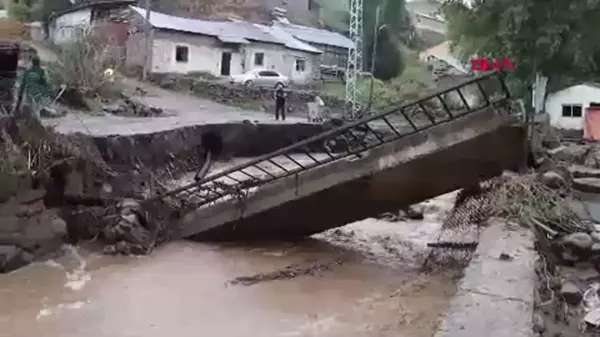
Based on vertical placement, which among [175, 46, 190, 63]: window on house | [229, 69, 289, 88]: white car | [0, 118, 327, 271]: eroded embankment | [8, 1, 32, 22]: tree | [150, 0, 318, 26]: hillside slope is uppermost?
[150, 0, 318, 26]: hillside slope

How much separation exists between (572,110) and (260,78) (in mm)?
14245

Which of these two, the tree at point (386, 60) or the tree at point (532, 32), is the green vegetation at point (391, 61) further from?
the tree at point (532, 32)

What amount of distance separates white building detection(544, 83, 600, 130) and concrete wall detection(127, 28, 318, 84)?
12.8 meters

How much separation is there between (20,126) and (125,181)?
267 cm

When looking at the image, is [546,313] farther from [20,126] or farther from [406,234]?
[20,126]

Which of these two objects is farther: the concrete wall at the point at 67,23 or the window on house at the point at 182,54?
the window on house at the point at 182,54

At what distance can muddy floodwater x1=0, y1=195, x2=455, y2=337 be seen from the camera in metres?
8.38

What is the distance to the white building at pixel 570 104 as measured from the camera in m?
33.3

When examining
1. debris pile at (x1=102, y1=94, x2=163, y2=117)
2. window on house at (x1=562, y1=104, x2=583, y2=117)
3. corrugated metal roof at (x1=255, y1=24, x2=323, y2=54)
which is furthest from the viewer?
corrugated metal roof at (x1=255, y1=24, x2=323, y2=54)

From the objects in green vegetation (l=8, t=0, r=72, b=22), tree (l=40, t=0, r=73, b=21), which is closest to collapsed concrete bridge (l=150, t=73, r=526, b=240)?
green vegetation (l=8, t=0, r=72, b=22)

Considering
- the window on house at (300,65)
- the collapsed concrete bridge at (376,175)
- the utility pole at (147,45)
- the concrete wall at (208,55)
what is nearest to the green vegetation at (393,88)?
the window on house at (300,65)

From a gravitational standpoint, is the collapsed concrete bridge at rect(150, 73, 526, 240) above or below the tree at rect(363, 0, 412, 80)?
below

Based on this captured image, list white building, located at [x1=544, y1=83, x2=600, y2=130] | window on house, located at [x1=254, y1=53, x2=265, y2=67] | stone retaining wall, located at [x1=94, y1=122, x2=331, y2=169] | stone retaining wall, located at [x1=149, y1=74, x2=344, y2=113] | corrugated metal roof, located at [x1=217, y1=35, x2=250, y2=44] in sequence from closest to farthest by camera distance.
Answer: stone retaining wall, located at [x1=94, y1=122, x2=331, y2=169], white building, located at [x1=544, y1=83, x2=600, y2=130], stone retaining wall, located at [x1=149, y1=74, x2=344, y2=113], corrugated metal roof, located at [x1=217, y1=35, x2=250, y2=44], window on house, located at [x1=254, y1=53, x2=265, y2=67]

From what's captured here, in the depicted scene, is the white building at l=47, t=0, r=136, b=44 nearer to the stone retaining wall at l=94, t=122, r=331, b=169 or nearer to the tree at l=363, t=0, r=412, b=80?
the stone retaining wall at l=94, t=122, r=331, b=169
